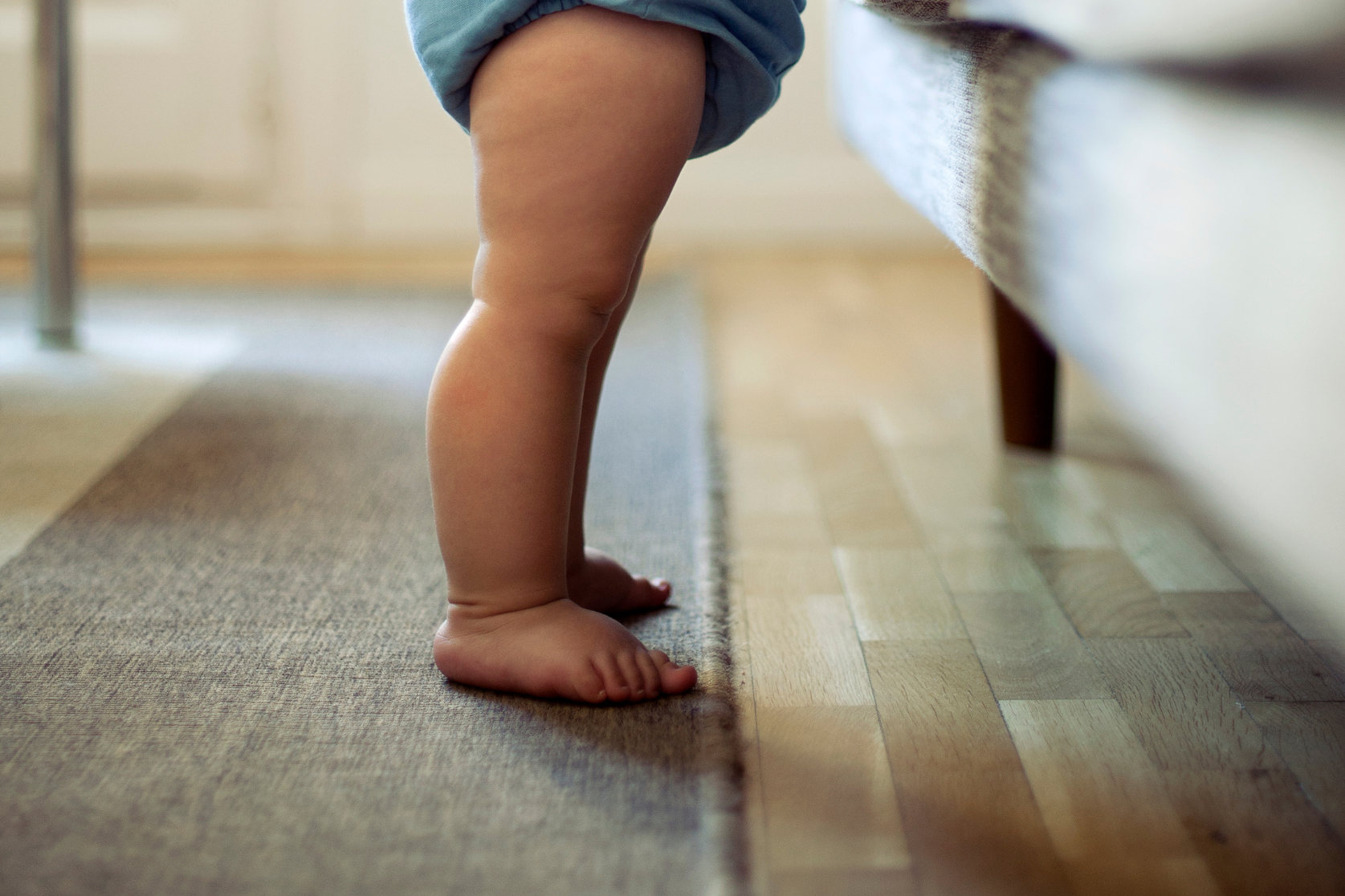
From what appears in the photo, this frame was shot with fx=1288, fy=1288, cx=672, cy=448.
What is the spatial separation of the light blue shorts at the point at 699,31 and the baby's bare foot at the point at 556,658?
23 centimetres

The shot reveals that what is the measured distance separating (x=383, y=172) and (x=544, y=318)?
1.59m

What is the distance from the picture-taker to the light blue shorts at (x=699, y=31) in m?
0.52

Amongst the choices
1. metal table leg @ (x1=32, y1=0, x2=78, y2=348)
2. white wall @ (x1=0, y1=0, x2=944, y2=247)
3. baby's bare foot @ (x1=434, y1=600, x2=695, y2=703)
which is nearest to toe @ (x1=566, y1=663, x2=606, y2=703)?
baby's bare foot @ (x1=434, y1=600, x2=695, y2=703)

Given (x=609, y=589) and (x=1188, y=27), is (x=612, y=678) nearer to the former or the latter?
(x=609, y=589)

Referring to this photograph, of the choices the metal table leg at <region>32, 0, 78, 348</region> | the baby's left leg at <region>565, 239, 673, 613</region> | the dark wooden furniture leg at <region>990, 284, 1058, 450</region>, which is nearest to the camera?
the baby's left leg at <region>565, 239, 673, 613</region>

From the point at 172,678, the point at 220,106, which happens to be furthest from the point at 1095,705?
the point at 220,106

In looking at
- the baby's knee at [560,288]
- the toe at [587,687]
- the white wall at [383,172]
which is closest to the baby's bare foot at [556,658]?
the toe at [587,687]

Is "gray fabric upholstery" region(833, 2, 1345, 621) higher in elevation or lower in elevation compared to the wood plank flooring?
higher

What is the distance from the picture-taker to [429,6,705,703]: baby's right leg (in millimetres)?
525

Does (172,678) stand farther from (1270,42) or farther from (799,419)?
(799,419)

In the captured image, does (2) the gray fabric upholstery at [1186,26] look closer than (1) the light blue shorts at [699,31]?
Yes

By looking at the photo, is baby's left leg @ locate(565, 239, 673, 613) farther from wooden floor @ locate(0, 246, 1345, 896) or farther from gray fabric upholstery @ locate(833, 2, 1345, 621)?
gray fabric upholstery @ locate(833, 2, 1345, 621)

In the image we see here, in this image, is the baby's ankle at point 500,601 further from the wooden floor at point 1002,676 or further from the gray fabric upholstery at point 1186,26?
the gray fabric upholstery at point 1186,26

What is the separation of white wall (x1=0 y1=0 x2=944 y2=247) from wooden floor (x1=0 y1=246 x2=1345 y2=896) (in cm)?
97
